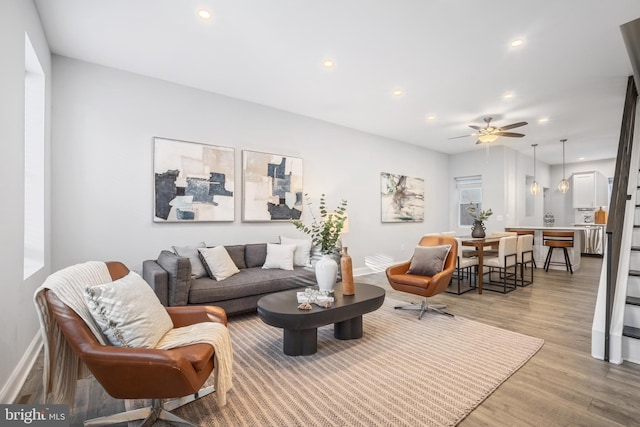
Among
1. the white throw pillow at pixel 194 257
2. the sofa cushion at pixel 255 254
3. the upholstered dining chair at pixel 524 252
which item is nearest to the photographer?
the white throw pillow at pixel 194 257

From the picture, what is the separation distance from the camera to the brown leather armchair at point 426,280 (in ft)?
11.3

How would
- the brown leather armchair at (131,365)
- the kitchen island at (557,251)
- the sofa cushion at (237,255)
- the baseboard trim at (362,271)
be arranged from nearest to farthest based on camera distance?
the brown leather armchair at (131,365) < the sofa cushion at (237,255) < the baseboard trim at (362,271) < the kitchen island at (557,251)

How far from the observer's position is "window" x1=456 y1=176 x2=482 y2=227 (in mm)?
7930

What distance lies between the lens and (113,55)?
3.32m

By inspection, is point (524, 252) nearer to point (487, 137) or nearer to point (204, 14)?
point (487, 137)

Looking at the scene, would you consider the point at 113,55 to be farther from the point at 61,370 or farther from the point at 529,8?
the point at 529,8

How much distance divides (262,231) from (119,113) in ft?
7.87

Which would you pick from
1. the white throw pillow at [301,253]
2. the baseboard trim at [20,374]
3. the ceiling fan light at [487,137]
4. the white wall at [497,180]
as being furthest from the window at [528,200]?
the baseboard trim at [20,374]

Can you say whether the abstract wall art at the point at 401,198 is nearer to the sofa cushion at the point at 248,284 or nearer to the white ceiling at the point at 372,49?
the white ceiling at the point at 372,49

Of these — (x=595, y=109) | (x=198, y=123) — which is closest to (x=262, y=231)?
(x=198, y=123)

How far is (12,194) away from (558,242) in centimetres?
848

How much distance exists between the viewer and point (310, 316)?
7.91 feet

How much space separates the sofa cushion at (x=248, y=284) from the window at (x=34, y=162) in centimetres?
147

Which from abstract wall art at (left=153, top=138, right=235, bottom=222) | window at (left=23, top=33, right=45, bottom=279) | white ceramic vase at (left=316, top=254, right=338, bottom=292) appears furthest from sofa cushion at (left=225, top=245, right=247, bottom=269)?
window at (left=23, top=33, right=45, bottom=279)
